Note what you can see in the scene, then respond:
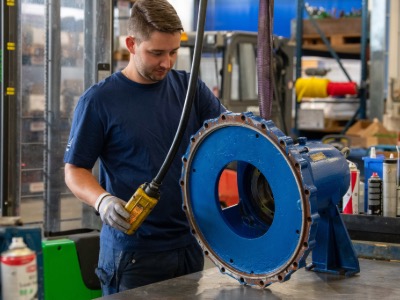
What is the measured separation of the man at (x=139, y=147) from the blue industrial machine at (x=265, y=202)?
28cm

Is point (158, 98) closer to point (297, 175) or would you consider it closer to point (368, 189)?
point (297, 175)

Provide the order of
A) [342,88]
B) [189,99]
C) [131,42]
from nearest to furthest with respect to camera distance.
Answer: [189,99] → [131,42] → [342,88]

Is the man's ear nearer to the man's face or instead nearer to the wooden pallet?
the man's face

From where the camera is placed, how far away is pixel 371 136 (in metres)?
6.64

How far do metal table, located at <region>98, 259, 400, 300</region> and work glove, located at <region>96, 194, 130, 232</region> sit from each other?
0.19 meters

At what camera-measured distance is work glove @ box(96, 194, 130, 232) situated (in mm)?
2072

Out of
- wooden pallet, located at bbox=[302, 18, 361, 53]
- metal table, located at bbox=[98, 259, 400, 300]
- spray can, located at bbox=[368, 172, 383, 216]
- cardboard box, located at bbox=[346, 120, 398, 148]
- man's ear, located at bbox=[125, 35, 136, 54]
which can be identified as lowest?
metal table, located at bbox=[98, 259, 400, 300]

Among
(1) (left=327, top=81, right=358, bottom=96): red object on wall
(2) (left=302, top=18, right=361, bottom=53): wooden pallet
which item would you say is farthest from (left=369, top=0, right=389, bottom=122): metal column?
(2) (left=302, top=18, right=361, bottom=53): wooden pallet

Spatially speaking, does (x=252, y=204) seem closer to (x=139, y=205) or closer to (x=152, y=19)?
(x=139, y=205)

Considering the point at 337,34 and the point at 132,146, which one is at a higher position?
the point at 337,34

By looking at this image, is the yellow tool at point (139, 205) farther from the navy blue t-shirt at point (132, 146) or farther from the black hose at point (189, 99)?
the navy blue t-shirt at point (132, 146)

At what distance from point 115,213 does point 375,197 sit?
3.77 feet

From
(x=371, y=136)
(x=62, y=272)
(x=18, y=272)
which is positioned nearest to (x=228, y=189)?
(x=371, y=136)

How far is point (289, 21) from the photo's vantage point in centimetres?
912
